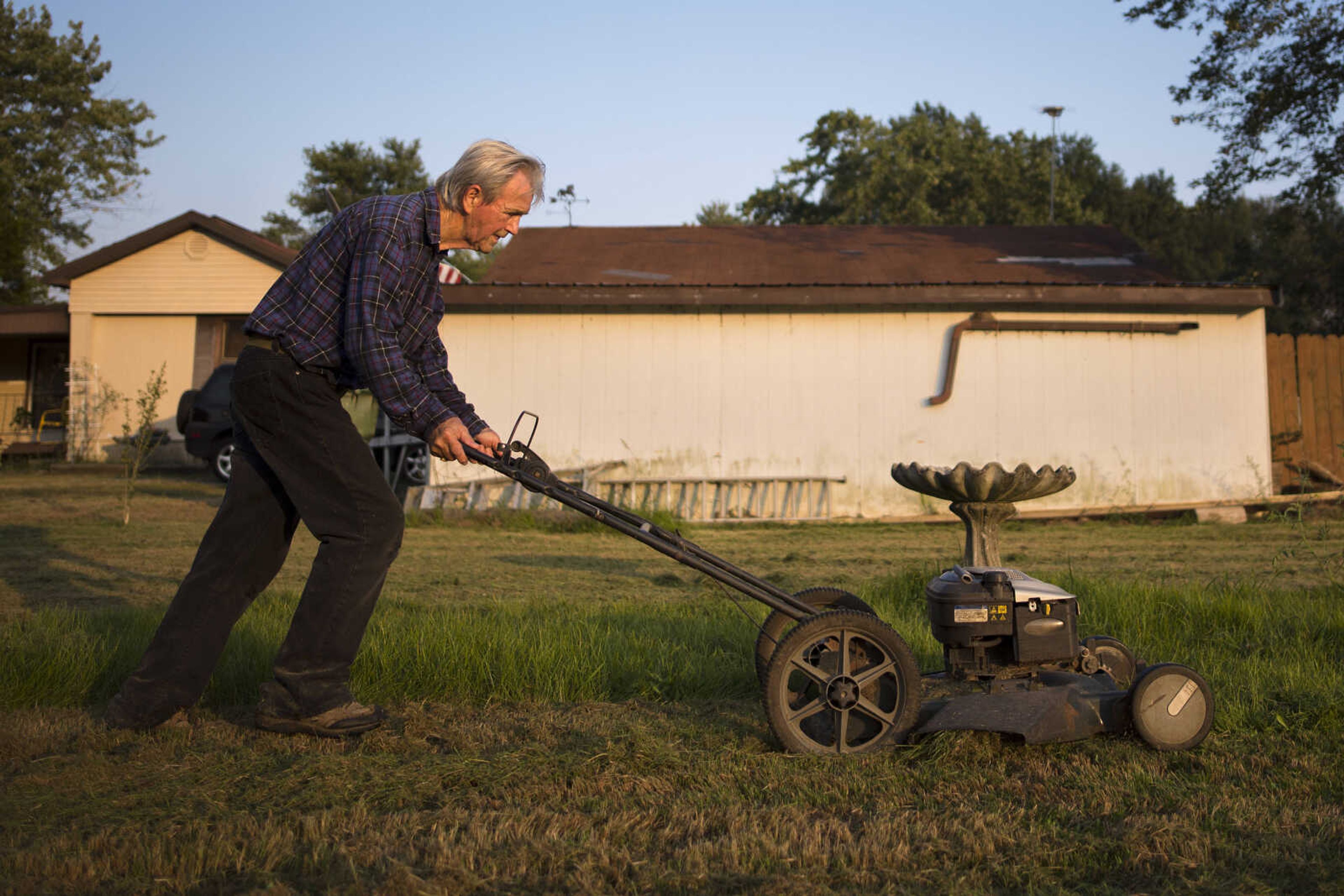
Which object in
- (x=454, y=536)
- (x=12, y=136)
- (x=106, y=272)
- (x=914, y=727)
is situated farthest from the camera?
(x=12, y=136)

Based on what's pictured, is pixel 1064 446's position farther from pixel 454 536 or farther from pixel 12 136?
pixel 12 136

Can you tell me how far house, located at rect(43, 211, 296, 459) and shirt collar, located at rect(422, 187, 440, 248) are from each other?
18882mm

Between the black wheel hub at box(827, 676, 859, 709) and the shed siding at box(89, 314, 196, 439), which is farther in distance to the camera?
the shed siding at box(89, 314, 196, 439)

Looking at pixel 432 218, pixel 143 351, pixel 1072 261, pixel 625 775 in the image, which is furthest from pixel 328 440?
pixel 143 351

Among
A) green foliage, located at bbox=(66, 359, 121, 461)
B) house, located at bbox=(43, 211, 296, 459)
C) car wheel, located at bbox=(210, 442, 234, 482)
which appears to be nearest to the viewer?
car wheel, located at bbox=(210, 442, 234, 482)

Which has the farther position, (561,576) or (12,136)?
(12,136)

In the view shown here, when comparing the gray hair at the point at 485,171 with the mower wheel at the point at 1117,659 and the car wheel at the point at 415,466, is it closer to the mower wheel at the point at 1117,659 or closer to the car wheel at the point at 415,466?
the mower wheel at the point at 1117,659

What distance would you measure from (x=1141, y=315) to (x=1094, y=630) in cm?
848

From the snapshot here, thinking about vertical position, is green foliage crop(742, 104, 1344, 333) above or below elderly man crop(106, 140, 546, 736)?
above

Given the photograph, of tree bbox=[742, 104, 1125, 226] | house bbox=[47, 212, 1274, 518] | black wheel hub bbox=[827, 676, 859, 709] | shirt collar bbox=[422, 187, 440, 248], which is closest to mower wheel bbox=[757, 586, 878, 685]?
black wheel hub bbox=[827, 676, 859, 709]

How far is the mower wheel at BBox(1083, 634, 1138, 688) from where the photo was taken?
3.86m

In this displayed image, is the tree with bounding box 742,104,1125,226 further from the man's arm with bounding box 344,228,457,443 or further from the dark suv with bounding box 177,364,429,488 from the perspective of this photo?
the man's arm with bounding box 344,228,457,443

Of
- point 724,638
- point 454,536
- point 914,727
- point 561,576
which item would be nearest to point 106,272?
point 454,536

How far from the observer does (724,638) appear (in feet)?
16.4
